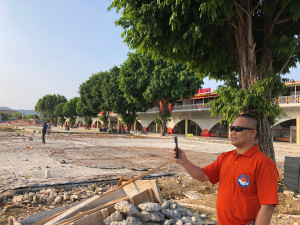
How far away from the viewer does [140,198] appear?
3812mm

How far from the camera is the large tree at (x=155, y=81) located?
94.9 ft

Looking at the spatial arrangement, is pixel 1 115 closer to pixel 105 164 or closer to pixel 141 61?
pixel 141 61

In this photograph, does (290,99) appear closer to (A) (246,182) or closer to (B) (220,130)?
(B) (220,130)

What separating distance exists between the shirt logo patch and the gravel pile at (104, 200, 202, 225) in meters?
1.87

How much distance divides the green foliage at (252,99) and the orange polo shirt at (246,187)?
364cm

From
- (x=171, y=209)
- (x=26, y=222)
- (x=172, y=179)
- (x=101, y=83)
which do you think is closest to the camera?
(x=26, y=222)

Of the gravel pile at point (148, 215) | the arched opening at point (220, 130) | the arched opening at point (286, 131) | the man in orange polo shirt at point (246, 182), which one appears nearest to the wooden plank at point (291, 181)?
the gravel pile at point (148, 215)

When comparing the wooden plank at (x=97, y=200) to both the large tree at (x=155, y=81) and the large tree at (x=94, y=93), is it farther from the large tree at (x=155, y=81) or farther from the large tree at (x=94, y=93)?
the large tree at (x=94, y=93)

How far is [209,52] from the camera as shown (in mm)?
6918

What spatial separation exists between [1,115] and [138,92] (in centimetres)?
15244

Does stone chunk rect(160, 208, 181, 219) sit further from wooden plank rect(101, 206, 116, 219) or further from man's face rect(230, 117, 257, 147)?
man's face rect(230, 117, 257, 147)

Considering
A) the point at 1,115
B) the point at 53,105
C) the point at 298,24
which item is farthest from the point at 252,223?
the point at 1,115

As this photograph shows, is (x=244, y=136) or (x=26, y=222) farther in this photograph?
(x=26, y=222)

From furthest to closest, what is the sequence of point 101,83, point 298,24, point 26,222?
point 101,83 → point 298,24 → point 26,222
